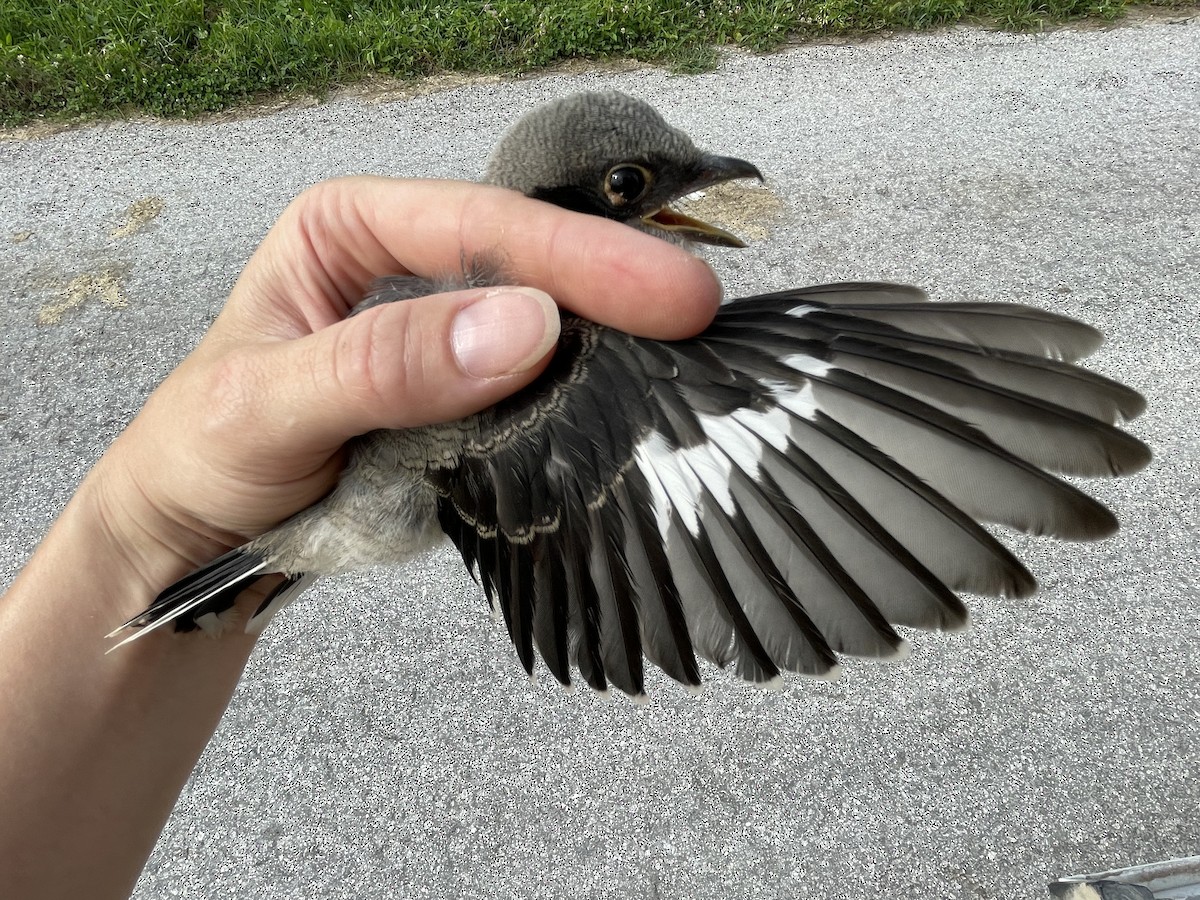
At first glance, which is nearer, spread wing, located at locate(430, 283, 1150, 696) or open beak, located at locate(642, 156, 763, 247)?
spread wing, located at locate(430, 283, 1150, 696)

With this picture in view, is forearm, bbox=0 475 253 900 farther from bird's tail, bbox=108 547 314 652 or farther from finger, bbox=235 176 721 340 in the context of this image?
finger, bbox=235 176 721 340

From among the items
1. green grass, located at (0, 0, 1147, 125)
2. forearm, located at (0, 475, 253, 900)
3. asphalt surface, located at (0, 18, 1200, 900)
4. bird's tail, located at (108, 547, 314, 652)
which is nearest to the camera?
forearm, located at (0, 475, 253, 900)

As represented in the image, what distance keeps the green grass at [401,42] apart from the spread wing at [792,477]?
470 centimetres

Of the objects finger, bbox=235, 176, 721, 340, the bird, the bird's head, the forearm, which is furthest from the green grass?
the bird

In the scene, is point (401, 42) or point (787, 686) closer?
point (787, 686)

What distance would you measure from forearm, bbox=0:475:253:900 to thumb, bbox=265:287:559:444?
42.0 inches

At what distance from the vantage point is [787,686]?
10.5 feet

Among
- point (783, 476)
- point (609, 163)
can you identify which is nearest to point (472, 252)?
point (609, 163)

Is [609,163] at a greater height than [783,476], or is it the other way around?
[609,163]

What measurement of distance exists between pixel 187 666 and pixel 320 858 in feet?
2.99

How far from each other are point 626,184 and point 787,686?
195 centimetres

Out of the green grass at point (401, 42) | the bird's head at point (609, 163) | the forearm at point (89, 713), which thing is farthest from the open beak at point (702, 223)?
the green grass at point (401, 42)

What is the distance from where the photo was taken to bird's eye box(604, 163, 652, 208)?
7.84 feet

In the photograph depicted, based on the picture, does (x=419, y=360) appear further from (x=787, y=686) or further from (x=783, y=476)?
(x=787, y=686)
